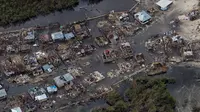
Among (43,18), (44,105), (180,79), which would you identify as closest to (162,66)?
(180,79)

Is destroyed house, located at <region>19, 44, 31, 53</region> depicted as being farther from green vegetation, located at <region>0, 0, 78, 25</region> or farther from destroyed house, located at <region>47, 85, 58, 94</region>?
→ destroyed house, located at <region>47, 85, 58, 94</region>

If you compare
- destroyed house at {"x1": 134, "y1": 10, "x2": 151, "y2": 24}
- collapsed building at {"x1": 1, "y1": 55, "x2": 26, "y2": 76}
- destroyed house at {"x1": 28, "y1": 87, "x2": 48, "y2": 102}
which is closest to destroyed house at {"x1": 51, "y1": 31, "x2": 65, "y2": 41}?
collapsed building at {"x1": 1, "y1": 55, "x2": 26, "y2": 76}

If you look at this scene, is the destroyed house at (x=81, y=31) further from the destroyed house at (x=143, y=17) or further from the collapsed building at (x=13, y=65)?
the collapsed building at (x=13, y=65)

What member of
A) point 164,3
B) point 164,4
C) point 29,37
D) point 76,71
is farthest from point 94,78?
point 164,3

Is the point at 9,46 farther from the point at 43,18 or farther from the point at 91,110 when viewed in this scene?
the point at 91,110

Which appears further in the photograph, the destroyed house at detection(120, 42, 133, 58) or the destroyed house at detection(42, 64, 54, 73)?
the destroyed house at detection(120, 42, 133, 58)

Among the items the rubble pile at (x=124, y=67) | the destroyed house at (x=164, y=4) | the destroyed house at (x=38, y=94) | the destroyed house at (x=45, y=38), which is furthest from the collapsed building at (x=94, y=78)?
the destroyed house at (x=164, y=4)
